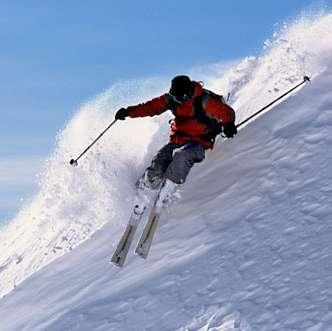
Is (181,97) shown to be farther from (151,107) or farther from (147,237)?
(147,237)

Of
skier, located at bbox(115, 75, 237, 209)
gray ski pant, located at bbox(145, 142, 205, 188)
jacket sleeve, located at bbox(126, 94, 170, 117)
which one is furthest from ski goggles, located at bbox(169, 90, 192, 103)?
gray ski pant, located at bbox(145, 142, 205, 188)

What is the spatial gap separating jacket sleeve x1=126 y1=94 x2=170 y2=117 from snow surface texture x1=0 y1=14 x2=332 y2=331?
1.15m

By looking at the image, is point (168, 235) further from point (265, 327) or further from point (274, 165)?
point (265, 327)

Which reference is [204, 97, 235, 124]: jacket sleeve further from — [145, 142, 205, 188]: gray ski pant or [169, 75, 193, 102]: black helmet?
[145, 142, 205, 188]: gray ski pant

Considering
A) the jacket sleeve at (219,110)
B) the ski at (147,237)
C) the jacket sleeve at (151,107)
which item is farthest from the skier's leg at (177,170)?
the jacket sleeve at (151,107)

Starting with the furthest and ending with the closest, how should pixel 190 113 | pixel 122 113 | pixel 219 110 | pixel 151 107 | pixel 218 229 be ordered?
pixel 122 113, pixel 151 107, pixel 190 113, pixel 219 110, pixel 218 229

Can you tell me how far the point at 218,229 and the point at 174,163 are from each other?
1.20 meters

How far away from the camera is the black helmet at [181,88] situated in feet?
28.1

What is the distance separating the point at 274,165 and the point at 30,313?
3.58m

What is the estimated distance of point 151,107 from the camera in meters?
9.29

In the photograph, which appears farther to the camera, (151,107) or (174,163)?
(151,107)

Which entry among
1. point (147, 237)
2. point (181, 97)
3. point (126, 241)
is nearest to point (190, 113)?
point (181, 97)

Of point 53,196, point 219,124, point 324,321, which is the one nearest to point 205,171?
point 219,124

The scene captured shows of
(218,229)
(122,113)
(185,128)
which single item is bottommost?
(218,229)
